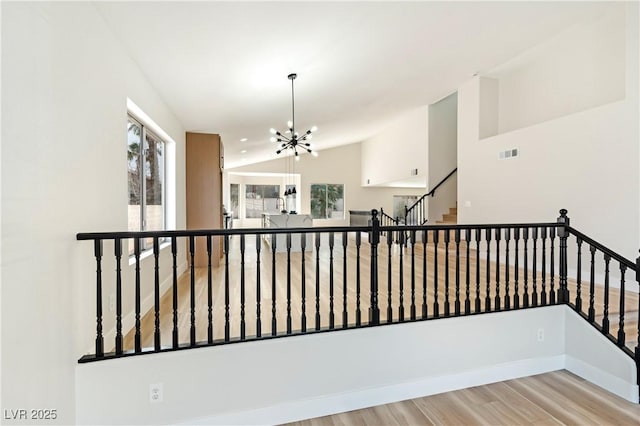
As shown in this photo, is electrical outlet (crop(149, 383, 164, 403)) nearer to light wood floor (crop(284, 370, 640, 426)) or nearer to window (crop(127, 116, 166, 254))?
light wood floor (crop(284, 370, 640, 426))

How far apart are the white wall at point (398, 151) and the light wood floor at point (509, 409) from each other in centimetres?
602

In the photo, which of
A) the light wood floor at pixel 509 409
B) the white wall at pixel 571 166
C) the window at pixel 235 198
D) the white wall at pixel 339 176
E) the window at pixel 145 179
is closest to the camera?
the light wood floor at pixel 509 409

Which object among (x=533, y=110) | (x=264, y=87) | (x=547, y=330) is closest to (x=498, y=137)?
(x=533, y=110)

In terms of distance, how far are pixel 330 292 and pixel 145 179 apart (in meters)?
2.79

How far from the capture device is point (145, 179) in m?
3.69

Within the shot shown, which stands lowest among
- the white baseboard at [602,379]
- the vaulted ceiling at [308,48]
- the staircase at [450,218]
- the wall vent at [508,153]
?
the white baseboard at [602,379]

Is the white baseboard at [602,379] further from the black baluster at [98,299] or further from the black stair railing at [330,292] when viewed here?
the black baluster at [98,299]

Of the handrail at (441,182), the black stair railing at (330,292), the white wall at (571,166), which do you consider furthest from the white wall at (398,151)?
the black stair railing at (330,292)

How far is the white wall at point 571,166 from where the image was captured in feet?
12.2

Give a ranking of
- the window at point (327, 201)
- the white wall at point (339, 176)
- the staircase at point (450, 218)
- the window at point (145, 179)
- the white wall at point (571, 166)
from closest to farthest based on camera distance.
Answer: the window at point (145, 179), the white wall at point (571, 166), the staircase at point (450, 218), the white wall at point (339, 176), the window at point (327, 201)

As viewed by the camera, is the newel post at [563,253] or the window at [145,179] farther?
the window at [145,179]

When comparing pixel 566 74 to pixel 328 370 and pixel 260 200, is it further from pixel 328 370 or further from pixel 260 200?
pixel 260 200

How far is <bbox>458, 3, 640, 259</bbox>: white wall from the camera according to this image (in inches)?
146

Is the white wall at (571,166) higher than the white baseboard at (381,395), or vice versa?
the white wall at (571,166)
